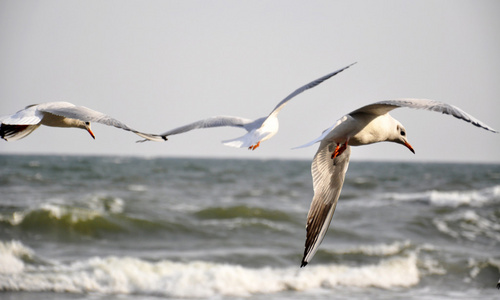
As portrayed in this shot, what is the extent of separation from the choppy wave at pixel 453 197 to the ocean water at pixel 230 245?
0.31 ft

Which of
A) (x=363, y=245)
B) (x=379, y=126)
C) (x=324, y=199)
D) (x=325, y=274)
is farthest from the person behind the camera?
(x=363, y=245)

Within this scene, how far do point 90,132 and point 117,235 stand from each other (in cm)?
955

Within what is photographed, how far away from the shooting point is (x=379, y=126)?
13.1 feet

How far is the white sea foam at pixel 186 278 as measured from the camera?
981 cm

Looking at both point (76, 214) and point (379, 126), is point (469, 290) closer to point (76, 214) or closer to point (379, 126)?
point (379, 126)

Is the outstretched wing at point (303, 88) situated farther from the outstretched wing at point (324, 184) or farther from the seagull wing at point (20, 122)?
the seagull wing at point (20, 122)

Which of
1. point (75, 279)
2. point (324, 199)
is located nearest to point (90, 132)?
point (324, 199)

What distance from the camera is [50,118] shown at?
413 centimetres

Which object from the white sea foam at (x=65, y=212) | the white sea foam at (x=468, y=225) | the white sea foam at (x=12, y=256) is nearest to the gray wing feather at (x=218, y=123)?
the white sea foam at (x=12, y=256)

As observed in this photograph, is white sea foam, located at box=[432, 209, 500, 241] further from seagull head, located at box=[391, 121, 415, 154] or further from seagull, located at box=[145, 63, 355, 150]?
seagull, located at box=[145, 63, 355, 150]

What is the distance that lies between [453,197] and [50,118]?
1948cm

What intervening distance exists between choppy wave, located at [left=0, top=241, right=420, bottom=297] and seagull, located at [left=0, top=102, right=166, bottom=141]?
5830 mm

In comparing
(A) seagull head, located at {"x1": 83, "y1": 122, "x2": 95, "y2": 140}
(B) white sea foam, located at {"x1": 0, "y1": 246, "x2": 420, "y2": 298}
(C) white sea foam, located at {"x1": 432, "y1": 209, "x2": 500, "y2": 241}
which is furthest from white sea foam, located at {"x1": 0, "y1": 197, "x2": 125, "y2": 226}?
(A) seagull head, located at {"x1": 83, "y1": 122, "x2": 95, "y2": 140}

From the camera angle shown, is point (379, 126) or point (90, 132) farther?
point (90, 132)
